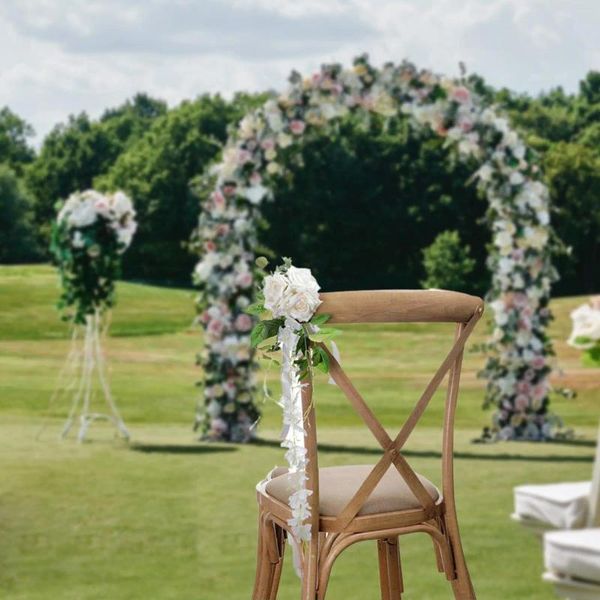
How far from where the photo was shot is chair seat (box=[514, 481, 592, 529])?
3.29m

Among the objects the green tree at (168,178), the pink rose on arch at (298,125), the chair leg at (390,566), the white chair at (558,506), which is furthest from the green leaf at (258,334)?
the green tree at (168,178)

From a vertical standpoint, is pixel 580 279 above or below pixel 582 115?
below

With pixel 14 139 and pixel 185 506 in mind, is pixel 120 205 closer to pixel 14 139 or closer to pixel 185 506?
pixel 185 506

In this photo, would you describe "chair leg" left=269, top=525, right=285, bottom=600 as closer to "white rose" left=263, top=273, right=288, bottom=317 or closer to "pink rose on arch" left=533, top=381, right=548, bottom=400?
"white rose" left=263, top=273, right=288, bottom=317

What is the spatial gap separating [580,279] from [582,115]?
4169 millimetres

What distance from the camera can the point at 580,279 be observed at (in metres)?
18.7

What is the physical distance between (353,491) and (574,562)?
2.68 ft

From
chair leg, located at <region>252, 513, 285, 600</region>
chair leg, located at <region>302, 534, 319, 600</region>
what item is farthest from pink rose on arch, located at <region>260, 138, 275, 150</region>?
chair leg, located at <region>302, 534, 319, 600</region>

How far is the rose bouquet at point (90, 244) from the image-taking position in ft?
23.2

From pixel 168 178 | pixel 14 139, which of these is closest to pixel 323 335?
pixel 168 178

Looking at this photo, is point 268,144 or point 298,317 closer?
point 298,317

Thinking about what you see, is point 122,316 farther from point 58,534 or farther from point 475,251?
point 58,534

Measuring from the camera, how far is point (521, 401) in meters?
7.29

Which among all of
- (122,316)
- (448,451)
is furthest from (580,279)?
(448,451)
